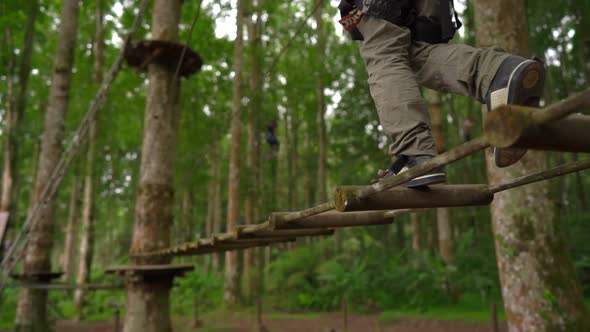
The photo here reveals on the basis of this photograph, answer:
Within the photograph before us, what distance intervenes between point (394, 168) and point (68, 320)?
12992 millimetres

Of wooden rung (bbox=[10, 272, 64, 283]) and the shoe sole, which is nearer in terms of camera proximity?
the shoe sole

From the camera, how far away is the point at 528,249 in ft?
13.4

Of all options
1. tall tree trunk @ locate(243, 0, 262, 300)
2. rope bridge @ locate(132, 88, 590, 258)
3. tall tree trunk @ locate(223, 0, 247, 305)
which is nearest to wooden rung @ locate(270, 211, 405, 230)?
rope bridge @ locate(132, 88, 590, 258)

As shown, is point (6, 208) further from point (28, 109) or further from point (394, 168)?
point (394, 168)

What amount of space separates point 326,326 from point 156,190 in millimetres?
5257

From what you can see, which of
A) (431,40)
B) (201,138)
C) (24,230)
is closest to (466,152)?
(431,40)

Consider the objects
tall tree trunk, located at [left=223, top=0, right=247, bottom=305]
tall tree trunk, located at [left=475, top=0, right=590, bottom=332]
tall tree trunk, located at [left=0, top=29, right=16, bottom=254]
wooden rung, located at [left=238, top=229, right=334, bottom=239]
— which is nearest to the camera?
wooden rung, located at [left=238, top=229, right=334, bottom=239]

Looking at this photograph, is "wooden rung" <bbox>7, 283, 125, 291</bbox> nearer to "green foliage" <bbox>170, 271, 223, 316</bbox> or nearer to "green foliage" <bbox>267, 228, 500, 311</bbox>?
"green foliage" <bbox>267, 228, 500, 311</bbox>

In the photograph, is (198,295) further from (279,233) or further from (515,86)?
(515,86)

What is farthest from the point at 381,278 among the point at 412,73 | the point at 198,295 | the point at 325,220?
the point at 412,73

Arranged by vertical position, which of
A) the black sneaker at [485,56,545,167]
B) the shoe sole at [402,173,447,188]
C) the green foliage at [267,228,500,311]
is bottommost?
the green foliage at [267,228,500,311]

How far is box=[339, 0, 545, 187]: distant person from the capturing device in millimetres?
1544

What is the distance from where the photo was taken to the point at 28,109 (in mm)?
17172

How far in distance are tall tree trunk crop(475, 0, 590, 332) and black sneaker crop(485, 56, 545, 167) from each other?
291 centimetres
